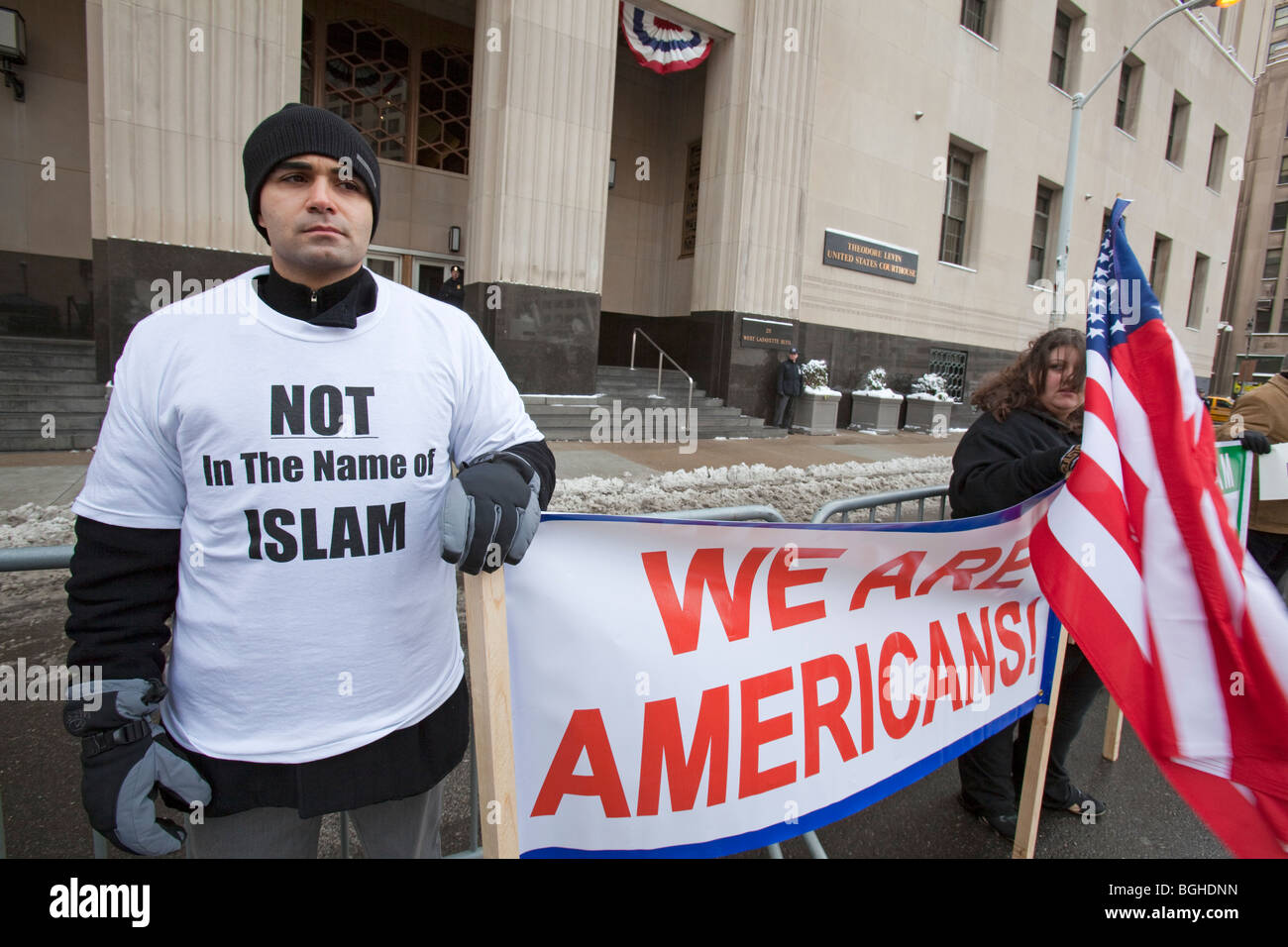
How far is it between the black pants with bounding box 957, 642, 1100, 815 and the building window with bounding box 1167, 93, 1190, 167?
2946 centimetres

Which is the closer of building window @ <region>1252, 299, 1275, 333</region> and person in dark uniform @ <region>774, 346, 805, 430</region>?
person in dark uniform @ <region>774, 346, 805, 430</region>

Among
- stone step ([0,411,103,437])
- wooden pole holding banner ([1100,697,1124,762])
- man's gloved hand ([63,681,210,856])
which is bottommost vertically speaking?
wooden pole holding banner ([1100,697,1124,762])

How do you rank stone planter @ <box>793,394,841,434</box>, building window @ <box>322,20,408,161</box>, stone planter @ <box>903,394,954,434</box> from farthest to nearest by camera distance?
1. stone planter @ <box>903,394,954,434</box>
2. stone planter @ <box>793,394,841,434</box>
3. building window @ <box>322,20,408,161</box>

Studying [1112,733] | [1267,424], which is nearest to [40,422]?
[1112,733]

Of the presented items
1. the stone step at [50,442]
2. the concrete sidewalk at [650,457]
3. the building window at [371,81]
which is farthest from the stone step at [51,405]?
the building window at [371,81]

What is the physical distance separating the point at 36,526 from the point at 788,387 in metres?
11.6

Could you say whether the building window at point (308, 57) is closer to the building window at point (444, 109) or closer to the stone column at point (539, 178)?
the building window at point (444, 109)

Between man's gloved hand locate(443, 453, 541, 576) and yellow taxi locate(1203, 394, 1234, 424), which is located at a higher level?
yellow taxi locate(1203, 394, 1234, 424)

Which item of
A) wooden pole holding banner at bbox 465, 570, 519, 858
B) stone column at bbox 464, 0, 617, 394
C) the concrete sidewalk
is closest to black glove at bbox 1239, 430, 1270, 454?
wooden pole holding banner at bbox 465, 570, 519, 858

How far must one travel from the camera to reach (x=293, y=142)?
1.38 meters

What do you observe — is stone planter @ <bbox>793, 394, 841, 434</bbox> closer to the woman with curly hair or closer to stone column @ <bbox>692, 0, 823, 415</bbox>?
stone column @ <bbox>692, 0, 823, 415</bbox>

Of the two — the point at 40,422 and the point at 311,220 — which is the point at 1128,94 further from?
the point at 40,422

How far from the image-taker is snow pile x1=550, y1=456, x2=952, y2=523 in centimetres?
680
